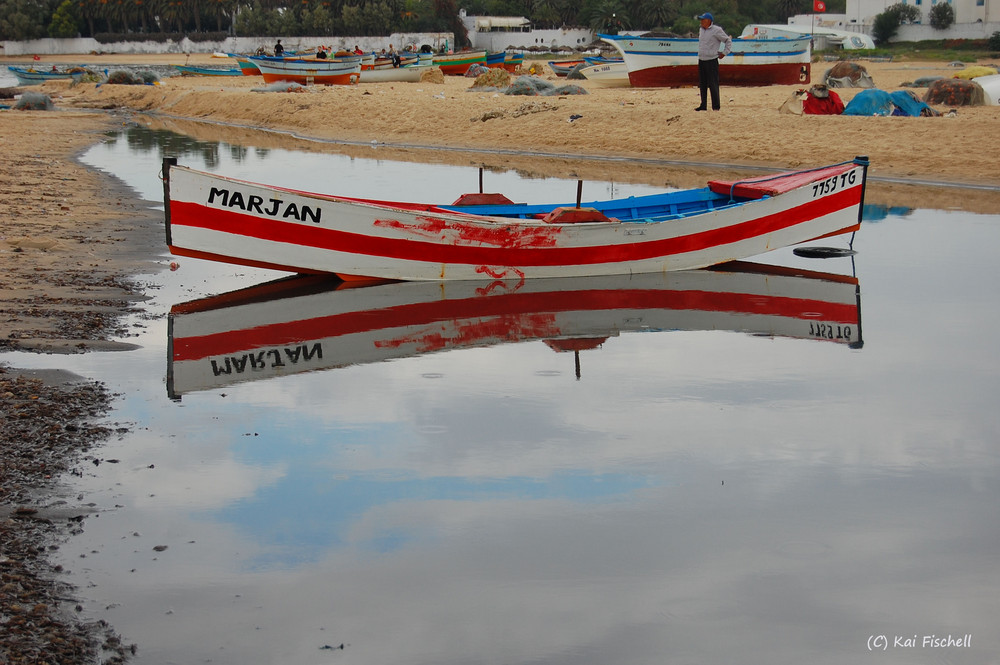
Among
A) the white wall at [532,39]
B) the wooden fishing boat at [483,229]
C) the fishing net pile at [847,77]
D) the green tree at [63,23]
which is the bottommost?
the wooden fishing boat at [483,229]

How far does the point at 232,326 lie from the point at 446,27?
8936 cm

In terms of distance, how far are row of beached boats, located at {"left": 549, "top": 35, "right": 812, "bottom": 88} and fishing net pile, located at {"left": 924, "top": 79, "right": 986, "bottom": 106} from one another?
10.7 m

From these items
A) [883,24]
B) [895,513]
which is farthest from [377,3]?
[895,513]

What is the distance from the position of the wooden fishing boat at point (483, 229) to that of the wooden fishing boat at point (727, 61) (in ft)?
75.1

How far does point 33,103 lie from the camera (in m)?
38.6

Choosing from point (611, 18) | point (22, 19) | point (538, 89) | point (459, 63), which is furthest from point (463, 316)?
point (22, 19)

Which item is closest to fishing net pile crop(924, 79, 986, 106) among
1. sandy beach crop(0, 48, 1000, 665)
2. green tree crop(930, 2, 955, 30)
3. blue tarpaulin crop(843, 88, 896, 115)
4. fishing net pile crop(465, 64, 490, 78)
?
sandy beach crop(0, 48, 1000, 665)

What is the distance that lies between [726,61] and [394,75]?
1741 cm

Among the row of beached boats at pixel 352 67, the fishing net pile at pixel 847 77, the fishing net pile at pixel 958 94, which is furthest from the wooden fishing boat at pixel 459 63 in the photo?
the fishing net pile at pixel 958 94

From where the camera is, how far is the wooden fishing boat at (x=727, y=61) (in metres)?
35.2

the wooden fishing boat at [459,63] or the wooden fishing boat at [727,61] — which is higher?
the wooden fishing boat at [459,63]

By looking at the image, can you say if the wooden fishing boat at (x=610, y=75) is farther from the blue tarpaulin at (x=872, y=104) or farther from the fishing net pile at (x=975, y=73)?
the blue tarpaulin at (x=872, y=104)

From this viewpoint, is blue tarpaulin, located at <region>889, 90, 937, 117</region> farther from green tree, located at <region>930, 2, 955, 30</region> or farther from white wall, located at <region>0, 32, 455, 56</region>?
white wall, located at <region>0, 32, 455, 56</region>

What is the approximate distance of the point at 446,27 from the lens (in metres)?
96.0
